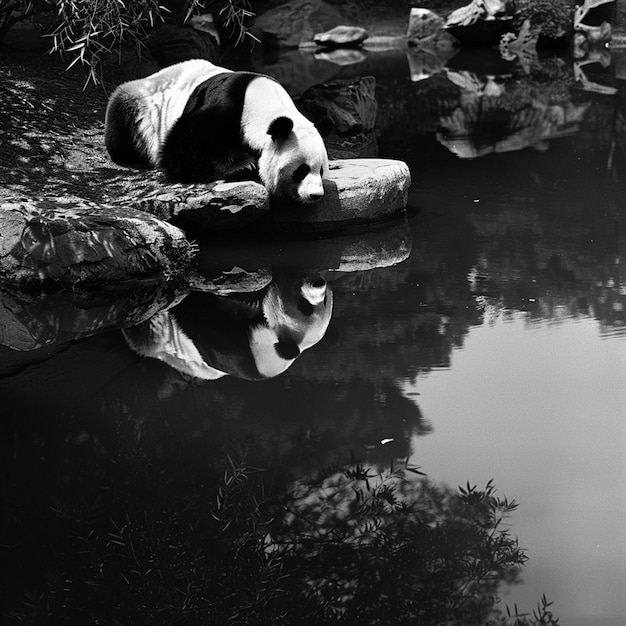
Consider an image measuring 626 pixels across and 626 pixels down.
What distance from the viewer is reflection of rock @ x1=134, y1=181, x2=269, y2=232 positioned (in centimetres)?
576

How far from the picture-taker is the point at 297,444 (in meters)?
3.39

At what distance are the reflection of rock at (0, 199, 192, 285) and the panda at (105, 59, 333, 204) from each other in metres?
0.94

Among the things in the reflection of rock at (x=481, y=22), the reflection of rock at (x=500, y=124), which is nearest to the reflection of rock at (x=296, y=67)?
the reflection of rock at (x=481, y=22)

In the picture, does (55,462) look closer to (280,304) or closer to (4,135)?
(280,304)

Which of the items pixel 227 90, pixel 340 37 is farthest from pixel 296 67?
pixel 227 90

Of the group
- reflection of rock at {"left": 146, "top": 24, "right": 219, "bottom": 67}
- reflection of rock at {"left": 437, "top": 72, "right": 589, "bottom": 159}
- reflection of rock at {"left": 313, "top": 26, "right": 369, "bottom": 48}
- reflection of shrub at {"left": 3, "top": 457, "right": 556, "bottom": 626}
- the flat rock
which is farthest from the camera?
reflection of rock at {"left": 313, "top": 26, "right": 369, "bottom": 48}

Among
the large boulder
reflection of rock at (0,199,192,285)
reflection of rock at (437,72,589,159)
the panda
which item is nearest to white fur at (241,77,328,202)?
the panda

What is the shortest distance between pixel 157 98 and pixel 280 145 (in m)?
1.16

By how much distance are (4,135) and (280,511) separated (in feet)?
15.8

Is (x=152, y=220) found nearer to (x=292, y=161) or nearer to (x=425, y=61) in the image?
(x=292, y=161)

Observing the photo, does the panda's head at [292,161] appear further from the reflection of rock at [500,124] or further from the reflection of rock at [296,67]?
the reflection of rock at [296,67]

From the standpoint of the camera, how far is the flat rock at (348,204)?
5.98 metres

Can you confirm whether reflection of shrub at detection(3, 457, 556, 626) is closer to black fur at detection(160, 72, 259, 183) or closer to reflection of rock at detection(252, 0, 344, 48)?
black fur at detection(160, 72, 259, 183)

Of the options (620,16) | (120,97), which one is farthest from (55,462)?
(620,16)
